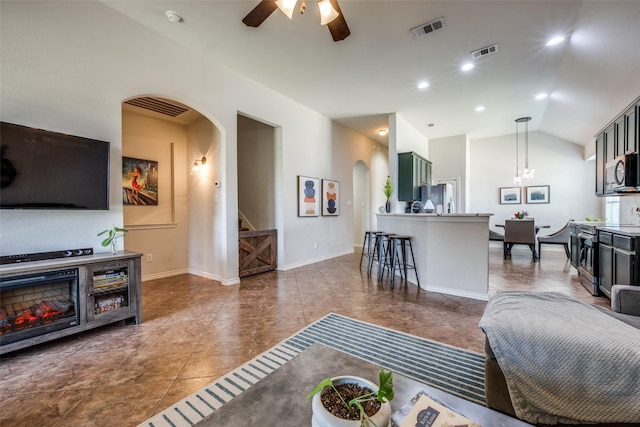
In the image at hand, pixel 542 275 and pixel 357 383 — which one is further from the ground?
pixel 357 383

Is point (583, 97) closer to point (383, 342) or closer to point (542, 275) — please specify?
point (542, 275)

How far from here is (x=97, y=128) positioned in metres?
2.69

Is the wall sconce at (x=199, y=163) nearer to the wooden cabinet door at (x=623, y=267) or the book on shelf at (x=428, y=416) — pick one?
the book on shelf at (x=428, y=416)

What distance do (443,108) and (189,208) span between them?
5.53m

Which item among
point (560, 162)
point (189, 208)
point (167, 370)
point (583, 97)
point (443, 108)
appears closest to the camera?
point (167, 370)

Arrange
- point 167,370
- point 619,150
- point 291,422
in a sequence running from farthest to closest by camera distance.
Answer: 1. point 619,150
2. point 167,370
3. point 291,422

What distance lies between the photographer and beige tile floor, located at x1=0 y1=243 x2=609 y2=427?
1.60 meters

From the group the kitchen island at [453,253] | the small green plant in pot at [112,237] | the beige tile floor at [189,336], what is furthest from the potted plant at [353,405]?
the kitchen island at [453,253]

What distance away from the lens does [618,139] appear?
388 cm

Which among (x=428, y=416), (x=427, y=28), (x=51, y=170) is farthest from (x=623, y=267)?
(x=51, y=170)

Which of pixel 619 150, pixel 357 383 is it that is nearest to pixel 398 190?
pixel 619 150

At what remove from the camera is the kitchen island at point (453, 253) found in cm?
338

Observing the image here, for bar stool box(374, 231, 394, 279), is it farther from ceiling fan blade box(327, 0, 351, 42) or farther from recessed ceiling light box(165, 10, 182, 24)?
recessed ceiling light box(165, 10, 182, 24)

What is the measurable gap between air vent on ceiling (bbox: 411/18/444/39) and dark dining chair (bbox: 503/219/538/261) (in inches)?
188
